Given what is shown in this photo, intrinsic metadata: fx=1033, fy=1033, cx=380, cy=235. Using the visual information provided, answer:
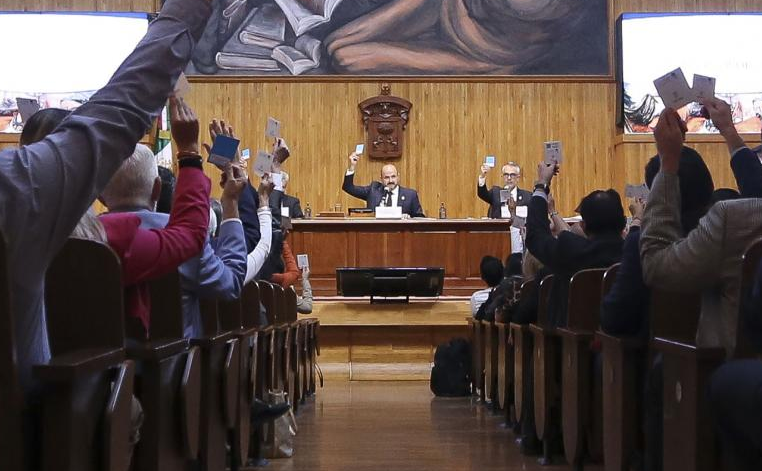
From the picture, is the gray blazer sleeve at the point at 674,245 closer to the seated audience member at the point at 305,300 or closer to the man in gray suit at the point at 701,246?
the man in gray suit at the point at 701,246

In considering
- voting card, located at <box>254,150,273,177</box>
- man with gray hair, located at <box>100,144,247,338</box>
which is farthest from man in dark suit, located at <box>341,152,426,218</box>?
man with gray hair, located at <box>100,144,247,338</box>

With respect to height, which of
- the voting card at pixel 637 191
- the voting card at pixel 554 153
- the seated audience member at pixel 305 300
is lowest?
the seated audience member at pixel 305 300

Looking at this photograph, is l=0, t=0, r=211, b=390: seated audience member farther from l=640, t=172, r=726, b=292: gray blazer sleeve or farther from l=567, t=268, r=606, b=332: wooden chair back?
l=567, t=268, r=606, b=332: wooden chair back

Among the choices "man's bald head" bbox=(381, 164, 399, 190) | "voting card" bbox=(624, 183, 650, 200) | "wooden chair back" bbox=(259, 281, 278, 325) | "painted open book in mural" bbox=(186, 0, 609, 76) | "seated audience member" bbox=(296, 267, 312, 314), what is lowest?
"seated audience member" bbox=(296, 267, 312, 314)

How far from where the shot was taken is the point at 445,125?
50.8ft

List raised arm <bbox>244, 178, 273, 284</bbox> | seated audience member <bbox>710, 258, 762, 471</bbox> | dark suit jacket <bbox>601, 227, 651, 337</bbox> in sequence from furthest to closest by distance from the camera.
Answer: raised arm <bbox>244, 178, 273, 284</bbox>, dark suit jacket <bbox>601, 227, 651, 337</bbox>, seated audience member <bbox>710, 258, 762, 471</bbox>

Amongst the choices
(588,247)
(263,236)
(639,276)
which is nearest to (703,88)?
(639,276)

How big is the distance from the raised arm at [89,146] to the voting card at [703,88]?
2.12m

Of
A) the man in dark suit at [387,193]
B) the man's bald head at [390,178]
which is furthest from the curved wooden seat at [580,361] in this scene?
the man's bald head at [390,178]

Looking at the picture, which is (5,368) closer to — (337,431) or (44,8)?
(337,431)

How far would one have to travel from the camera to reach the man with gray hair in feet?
9.86

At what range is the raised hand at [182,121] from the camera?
2414 mm

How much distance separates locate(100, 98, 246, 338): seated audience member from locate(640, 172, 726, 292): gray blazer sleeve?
1.35 meters

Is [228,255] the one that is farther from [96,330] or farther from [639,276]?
[96,330]
